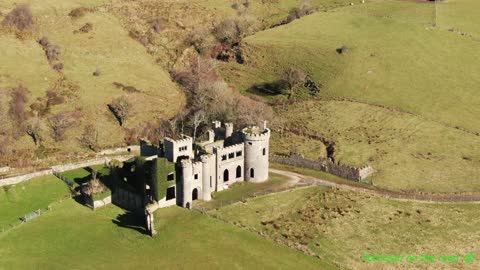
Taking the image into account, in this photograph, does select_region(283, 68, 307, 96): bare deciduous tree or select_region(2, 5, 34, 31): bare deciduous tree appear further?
select_region(2, 5, 34, 31): bare deciduous tree

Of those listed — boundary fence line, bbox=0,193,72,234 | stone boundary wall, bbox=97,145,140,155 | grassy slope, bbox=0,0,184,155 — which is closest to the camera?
boundary fence line, bbox=0,193,72,234

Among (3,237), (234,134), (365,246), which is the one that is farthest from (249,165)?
(3,237)

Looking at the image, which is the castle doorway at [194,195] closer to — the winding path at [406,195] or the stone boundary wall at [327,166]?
the winding path at [406,195]

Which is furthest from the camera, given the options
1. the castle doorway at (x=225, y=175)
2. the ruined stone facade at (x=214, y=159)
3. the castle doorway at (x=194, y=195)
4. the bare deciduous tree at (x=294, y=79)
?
the bare deciduous tree at (x=294, y=79)

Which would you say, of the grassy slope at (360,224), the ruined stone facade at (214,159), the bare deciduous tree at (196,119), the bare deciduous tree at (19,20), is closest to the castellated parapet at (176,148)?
the ruined stone facade at (214,159)

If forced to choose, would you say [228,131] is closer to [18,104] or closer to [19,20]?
[18,104]

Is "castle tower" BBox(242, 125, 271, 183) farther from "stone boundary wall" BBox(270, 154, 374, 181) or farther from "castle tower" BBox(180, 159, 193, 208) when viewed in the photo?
"castle tower" BBox(180, 159, 193, 208)

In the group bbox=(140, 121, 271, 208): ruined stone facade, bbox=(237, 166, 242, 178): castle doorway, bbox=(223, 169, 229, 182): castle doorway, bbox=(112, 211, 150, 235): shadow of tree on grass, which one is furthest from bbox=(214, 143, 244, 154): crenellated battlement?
bbox=(112, 211, 150, 235): shadow of tree on grass
